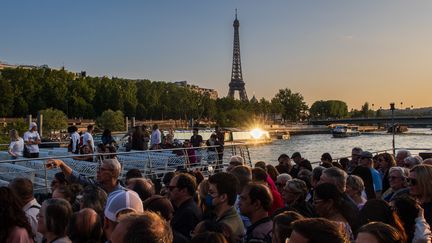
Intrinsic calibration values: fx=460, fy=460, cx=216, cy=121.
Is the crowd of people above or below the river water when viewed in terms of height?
above

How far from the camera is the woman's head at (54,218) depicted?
3.56 metres

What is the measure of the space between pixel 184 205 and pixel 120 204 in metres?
1.41

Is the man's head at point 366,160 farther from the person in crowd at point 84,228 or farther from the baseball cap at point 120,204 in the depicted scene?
the baseball cap at point 120,204

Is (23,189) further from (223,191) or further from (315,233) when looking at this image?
(315,233)

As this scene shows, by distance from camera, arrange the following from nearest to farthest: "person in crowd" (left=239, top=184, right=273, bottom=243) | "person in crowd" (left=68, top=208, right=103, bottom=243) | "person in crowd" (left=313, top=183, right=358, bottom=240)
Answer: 1. "person in crowd" (left=68, top=208, right=103, bottom=243)
2. "person in crowd" (left=239, top=184, right=273, bottom=243)
3. "person in crowd" (left=313, top=183, right=358, bottom=240)

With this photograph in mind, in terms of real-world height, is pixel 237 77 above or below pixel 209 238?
above

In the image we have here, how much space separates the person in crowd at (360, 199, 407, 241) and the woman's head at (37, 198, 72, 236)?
2.42 m

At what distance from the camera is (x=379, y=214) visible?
375 cm

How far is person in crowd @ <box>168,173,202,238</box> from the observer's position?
4184mm

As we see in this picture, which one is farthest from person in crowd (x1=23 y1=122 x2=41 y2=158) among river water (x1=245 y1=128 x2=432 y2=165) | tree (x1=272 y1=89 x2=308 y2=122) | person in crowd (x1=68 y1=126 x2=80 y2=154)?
tree (x1=272 y1=89 x2=308 y2=122)

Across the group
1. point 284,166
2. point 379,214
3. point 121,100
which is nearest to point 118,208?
point 379,214

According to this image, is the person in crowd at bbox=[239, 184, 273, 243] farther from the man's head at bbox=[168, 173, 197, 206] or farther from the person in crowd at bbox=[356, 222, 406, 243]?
the person in crowd at bbox=[356, 222, 406, 243]

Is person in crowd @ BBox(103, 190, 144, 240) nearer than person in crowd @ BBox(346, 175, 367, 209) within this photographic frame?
Yes

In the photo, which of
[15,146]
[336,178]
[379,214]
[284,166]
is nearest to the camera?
[379,214]
